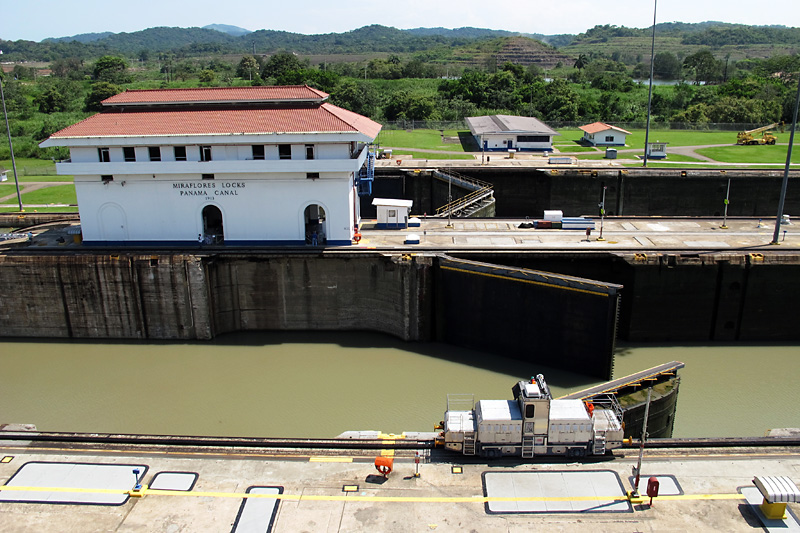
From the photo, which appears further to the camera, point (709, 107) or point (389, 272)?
point (709, 107)

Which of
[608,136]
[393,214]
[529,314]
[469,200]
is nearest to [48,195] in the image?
[393,214]

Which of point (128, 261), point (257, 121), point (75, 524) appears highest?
point (257, 121)

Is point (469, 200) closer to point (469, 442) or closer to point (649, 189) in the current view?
point (649, 189)

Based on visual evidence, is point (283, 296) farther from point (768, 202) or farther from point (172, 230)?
point (768, 202)

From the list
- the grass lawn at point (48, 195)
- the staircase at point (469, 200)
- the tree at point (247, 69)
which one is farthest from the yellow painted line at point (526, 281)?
the tree at point (247, 69)

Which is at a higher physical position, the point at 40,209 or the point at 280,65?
the point at 280,65

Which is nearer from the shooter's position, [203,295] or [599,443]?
[599,443]

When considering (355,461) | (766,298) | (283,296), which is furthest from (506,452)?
(766,298)
